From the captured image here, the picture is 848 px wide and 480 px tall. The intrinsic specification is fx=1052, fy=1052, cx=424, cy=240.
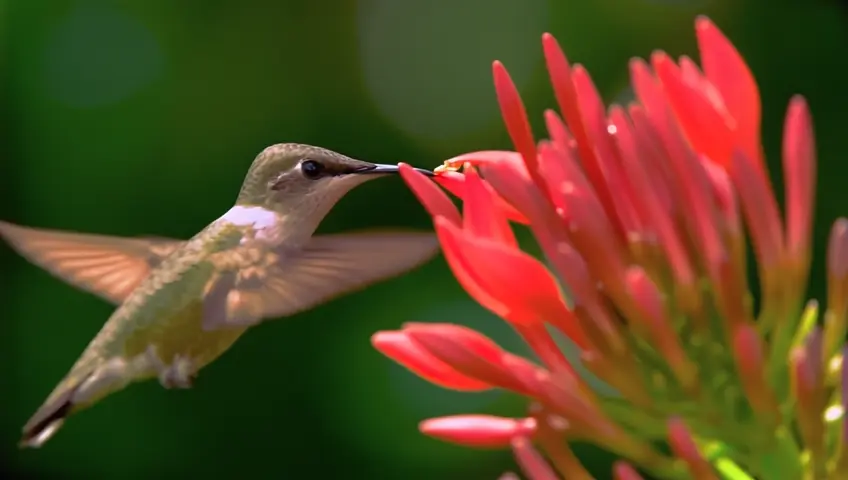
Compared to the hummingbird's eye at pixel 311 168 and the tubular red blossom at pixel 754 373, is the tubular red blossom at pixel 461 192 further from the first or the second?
the hummingbird's eye at pixel 311 168

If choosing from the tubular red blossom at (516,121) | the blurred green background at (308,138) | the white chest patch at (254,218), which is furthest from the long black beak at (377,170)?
the blurred green background at (308,138)

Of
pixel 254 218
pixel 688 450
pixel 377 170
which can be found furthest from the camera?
pixel 254 218

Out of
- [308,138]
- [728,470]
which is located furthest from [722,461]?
[308,138]

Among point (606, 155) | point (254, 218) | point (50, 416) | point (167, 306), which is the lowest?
point (50, 416)

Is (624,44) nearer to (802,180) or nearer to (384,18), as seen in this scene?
(384,18)

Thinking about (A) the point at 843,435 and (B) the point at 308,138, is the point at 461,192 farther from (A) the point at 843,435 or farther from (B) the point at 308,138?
(B) the point at 308,138

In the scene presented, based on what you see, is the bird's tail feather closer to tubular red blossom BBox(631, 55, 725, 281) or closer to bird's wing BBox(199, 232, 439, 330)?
bird's wing BBox(199, 232, 439, 330)
